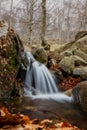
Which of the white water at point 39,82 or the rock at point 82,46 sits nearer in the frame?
the white water at point 39,82

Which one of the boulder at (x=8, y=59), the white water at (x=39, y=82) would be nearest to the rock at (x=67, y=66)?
the white water at (x=39, y=82)

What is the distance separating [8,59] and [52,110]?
232cm

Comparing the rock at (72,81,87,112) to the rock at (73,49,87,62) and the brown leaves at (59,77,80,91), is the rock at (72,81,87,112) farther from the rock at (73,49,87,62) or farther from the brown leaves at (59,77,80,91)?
the rock at (73,49,87,62)

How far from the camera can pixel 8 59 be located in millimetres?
7305

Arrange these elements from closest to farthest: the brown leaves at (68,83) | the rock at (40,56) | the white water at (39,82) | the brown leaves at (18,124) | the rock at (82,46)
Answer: the brown leaves at (18,124) → the white water at (39,82) → the brown leaves at (68,83) → the rock at (40,56) → the rock at (82,46)

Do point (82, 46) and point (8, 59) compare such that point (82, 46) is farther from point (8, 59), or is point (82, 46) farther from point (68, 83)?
point (8, 59)

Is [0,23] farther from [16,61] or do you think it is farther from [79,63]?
[79,63]

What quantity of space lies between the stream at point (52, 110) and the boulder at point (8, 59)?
433 millimetres

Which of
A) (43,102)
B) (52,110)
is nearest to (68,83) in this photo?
(43,102)

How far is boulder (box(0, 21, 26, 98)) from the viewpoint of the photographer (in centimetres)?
696

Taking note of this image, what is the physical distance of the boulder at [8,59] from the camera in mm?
6957

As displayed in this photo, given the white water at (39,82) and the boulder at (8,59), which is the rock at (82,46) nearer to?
the white water at (39,82)

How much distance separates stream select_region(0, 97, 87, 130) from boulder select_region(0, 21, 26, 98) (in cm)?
43

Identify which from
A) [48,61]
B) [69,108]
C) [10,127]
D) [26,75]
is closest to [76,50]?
[48,61]
